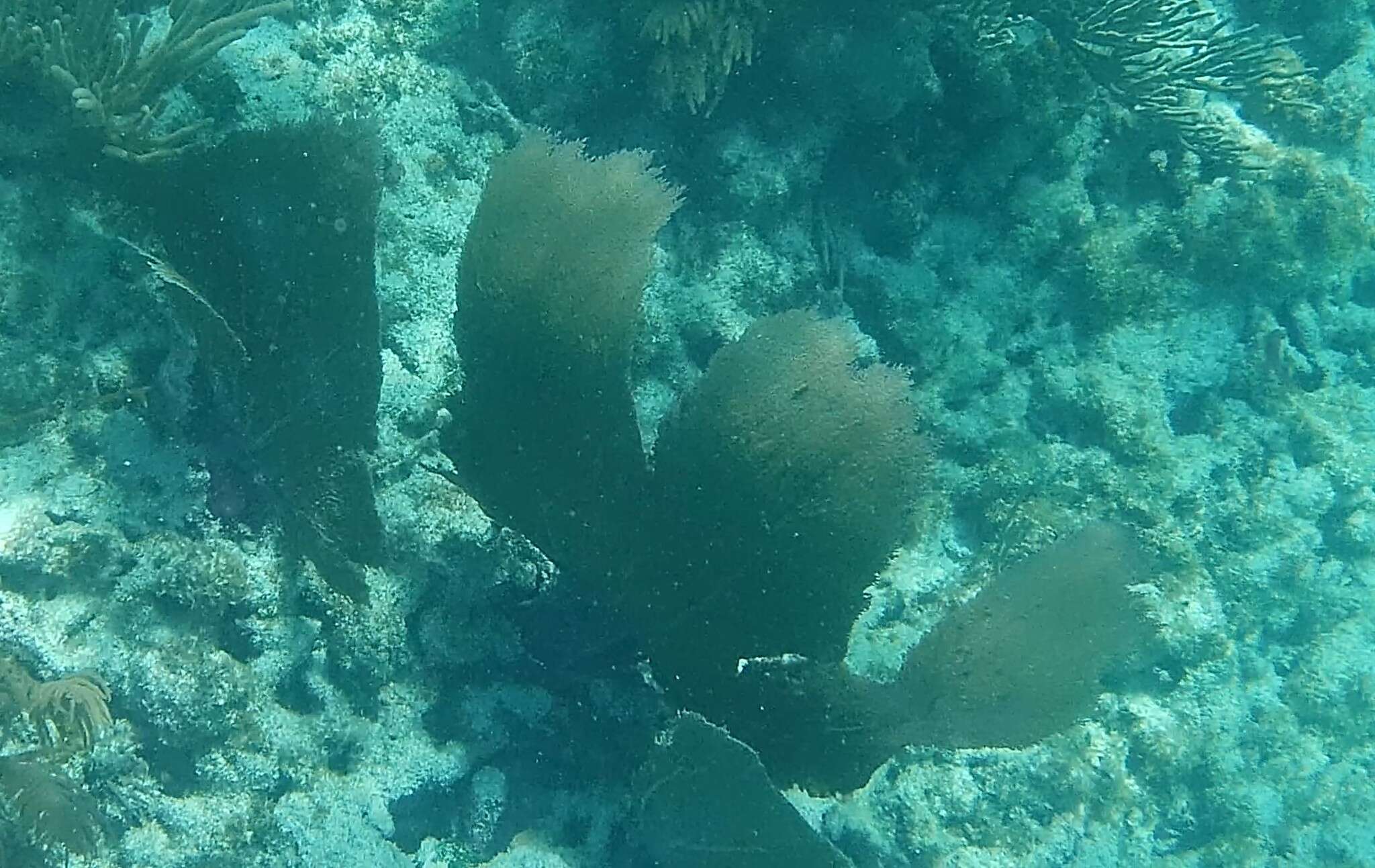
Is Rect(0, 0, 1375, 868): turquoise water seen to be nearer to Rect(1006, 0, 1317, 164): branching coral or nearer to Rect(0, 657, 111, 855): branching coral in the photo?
Rect(0, 657, 111, 855): branching coral

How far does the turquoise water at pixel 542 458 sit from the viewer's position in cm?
236

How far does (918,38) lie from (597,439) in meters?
2.15

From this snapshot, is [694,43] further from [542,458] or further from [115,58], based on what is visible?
[115,58]

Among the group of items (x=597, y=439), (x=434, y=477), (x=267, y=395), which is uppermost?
(x=267, y=395)

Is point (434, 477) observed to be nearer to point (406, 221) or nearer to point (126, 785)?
point (406, 221)

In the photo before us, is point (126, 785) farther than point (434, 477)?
No

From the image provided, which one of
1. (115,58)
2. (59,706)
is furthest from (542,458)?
(115,58)

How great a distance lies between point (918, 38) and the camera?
3.52m

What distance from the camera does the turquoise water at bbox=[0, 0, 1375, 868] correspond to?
7.74ft

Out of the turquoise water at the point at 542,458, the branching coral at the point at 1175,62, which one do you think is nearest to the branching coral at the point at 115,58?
the turquoise water at the point at 542,458

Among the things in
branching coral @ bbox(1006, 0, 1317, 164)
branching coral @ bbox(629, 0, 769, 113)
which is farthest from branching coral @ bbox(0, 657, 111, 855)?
branching coral @ bbox(1006, 0, 1317, 164)

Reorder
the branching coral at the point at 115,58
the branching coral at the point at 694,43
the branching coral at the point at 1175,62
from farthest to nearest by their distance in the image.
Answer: the branching coral at the point at 1175,62 < the branching coral at the point at 694,43 < the branching coral at the point at 115,58

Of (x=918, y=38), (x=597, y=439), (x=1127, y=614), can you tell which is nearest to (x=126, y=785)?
(x=597, y=439)

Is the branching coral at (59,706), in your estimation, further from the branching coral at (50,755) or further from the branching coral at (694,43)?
the branching coral at (694,43)
